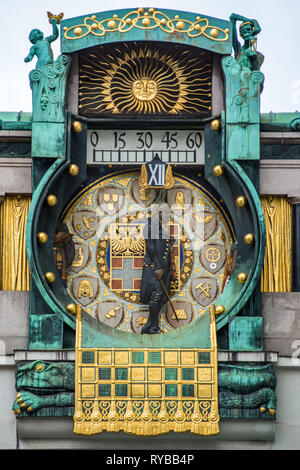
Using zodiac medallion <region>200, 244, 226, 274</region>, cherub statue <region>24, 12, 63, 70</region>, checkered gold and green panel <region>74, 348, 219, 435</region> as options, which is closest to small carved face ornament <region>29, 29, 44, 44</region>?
cherub statue <region>24, 12, 63, 70</region>

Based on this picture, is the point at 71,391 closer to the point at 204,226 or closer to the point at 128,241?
the point at 128,241

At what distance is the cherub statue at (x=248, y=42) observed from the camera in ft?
49.9

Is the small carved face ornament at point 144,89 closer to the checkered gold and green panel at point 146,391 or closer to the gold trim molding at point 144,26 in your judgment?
the gold trim molding at point 144,26

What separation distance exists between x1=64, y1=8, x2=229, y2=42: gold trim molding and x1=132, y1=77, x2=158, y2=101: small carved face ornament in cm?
66

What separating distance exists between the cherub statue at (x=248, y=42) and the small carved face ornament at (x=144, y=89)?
3.55ft

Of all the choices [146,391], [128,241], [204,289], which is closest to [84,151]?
[128,241]

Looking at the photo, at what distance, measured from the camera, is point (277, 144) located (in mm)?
15242

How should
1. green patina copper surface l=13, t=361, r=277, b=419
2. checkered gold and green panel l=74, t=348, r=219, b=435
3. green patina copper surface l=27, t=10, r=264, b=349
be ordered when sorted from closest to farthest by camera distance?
checkered gold and green panel l=74, t=348, r=219, b=435
green patina copper surface l=13, t=361, r=277, b=419
green patina copper surface l=27, t=10, r=264, b=349

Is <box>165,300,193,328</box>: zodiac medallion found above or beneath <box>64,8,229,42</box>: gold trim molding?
beneath

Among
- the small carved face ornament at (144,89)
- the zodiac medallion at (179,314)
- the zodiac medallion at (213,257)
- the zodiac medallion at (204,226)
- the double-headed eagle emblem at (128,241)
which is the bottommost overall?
the zodiac medallion at (179,314)

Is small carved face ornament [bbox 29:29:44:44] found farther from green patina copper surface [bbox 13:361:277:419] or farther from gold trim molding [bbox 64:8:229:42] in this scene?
green patina copper surface [bbox 13:361:277:419]

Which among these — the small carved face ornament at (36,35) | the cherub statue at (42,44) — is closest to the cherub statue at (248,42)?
the cherub statue at (42,44)

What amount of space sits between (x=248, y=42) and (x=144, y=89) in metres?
1.37

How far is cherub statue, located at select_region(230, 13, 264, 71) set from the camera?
15203mm
